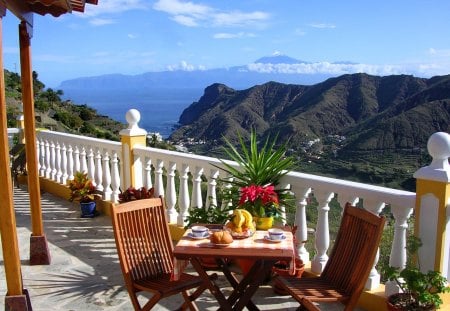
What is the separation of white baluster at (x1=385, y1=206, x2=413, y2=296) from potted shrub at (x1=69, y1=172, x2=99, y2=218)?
177 inches

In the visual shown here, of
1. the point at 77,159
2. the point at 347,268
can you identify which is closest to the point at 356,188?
the point at 347,268

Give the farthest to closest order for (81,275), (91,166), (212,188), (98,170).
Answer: (91,166)
(98,170)
(212,188)
(81,275)

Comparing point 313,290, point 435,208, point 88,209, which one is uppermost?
point 435,208

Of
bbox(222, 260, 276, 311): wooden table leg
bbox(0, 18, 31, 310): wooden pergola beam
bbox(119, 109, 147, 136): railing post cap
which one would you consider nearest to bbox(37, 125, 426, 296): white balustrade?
bbox(119, 109, 147, 136): railing post cap

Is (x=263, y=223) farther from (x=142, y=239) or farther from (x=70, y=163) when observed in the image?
(x=70, y=163)

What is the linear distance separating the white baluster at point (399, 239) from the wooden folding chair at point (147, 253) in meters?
1.56

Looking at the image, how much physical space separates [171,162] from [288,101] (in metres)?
36.6

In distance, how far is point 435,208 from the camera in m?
3.49

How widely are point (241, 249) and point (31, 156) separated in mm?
2954

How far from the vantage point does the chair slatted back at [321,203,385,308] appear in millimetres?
3180

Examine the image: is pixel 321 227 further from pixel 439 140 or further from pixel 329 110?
pixel 329 110

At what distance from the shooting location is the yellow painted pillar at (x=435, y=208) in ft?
11.3

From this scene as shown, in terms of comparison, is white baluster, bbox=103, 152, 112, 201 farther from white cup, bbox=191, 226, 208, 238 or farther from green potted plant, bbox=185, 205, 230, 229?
white cup, bbox=191, 226, 208, 238

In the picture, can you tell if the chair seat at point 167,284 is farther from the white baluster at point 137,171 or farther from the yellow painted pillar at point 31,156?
the white baluster at point 137,171
